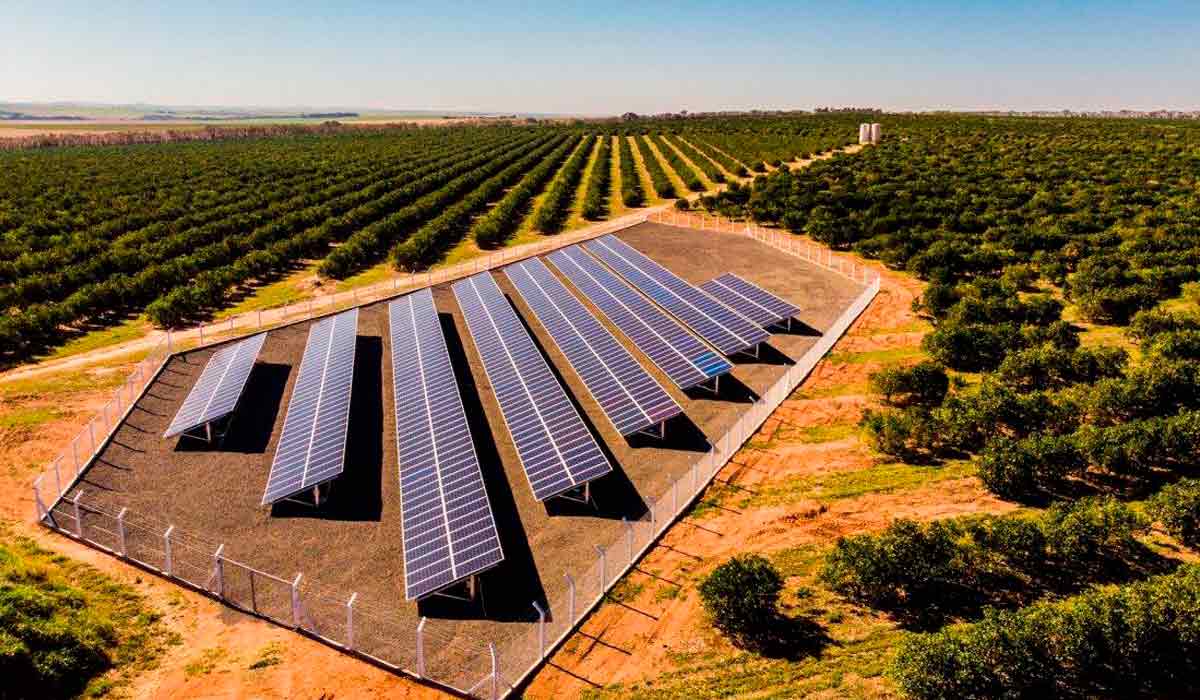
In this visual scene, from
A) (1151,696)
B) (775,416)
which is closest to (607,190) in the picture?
(775,416)

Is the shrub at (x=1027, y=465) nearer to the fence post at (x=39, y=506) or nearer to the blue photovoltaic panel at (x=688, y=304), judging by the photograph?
the blue photovoltaic panel at (x=688, y=304)

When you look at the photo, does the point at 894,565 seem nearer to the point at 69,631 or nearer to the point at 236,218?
the point at 69,631

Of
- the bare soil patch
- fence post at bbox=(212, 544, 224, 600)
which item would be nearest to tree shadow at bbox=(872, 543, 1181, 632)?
the bare soil patch

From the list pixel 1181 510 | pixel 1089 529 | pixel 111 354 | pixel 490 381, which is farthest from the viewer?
pixel 111 354

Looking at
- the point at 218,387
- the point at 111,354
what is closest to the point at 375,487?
the point at 218,387

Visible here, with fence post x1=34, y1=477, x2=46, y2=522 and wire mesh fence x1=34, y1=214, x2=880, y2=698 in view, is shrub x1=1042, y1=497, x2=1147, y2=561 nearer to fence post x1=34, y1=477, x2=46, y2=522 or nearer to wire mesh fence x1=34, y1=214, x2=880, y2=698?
wire mesh fence x1=34, y1=214, x2=880, y2=698

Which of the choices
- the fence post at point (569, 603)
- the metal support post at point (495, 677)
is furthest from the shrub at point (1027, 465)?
the metal support post at point (495, 677)
